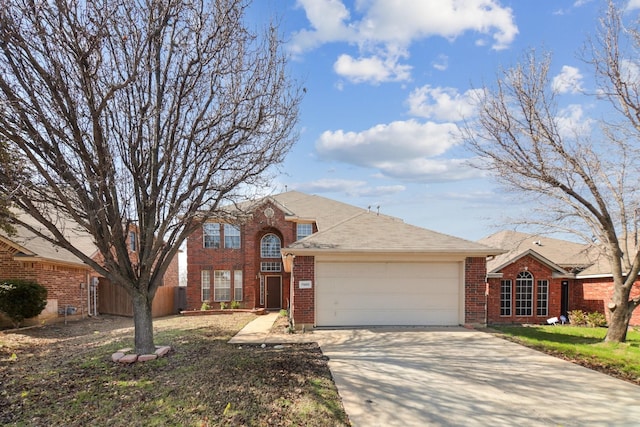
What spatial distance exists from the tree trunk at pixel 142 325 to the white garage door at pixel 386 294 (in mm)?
5153

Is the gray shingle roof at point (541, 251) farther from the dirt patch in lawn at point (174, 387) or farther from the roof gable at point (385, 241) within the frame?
the dirt patch in lawn at point (174, 387)

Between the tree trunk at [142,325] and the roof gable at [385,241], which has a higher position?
the roof gable at [385,241]

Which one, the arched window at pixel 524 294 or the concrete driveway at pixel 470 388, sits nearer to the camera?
the concrete driveway at pixel 470 388

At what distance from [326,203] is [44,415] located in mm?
18841

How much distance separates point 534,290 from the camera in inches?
685

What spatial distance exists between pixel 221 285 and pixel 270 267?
8.88ft

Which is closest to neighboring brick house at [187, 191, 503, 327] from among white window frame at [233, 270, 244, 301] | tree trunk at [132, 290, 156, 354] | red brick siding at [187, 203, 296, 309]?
tree trunk at [132, 290, 156, 354]

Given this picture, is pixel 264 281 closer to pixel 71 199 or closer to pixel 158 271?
pixel 158 271

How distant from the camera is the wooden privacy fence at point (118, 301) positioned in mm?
18875

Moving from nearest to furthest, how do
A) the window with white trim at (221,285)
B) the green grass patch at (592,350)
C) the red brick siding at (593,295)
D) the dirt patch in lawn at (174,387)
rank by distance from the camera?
1. the dirt patch in lawn at (174,387)
2. the green grass patch at (592,350)
3. the red brick siding at (593,295)
4. the window with white trim at (221,285)

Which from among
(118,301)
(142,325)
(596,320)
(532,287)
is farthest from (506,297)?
(118,301)

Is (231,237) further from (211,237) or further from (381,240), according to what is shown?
(381,240)

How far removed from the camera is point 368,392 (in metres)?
5.93

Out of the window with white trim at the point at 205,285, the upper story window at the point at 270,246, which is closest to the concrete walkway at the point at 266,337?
the window with white trim at the point at 205,285
